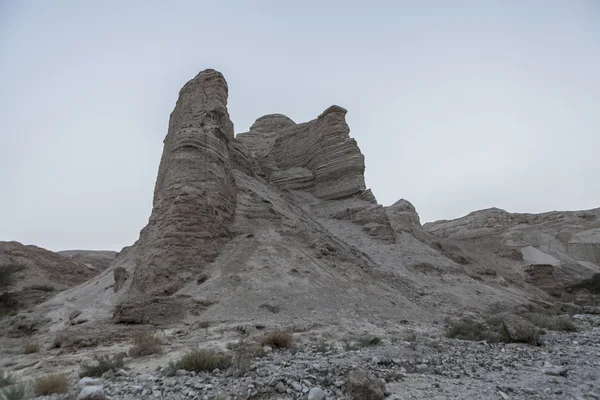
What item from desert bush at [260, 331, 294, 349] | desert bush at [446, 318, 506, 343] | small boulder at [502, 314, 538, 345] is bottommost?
desert bush at [446, 318, 506, 343]

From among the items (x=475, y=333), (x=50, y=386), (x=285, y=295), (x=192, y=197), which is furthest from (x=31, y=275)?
(x=475, y=333)

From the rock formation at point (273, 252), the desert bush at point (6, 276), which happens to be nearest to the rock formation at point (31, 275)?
the desert bush at point (6, 276)

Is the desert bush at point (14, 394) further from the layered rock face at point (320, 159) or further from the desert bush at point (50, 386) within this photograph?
the layered rock face at point (320, 159)

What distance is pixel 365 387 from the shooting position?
5039 mm

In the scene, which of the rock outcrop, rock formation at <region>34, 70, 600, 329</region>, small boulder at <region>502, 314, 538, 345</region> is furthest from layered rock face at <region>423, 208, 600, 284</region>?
the rock outcrop

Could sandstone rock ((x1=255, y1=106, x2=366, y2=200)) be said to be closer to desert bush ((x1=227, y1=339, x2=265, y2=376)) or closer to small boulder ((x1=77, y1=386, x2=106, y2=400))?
desert bush ((x1=227, y1=339, x2=265, y2=376))

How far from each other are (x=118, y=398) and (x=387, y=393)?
12.5ft

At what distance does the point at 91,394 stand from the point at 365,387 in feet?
12.4

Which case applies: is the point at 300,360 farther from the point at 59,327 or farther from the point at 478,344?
the point at 59,327

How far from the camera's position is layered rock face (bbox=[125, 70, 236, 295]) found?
14438 millimetres

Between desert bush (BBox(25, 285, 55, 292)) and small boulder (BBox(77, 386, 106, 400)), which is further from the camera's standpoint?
desert bush (BBox(25, 285, 55, 292))

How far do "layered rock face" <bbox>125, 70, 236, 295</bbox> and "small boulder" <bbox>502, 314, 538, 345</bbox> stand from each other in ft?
36.1

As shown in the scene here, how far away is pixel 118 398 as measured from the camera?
503 centimetres

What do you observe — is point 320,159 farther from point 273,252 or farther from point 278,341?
point 278,341
